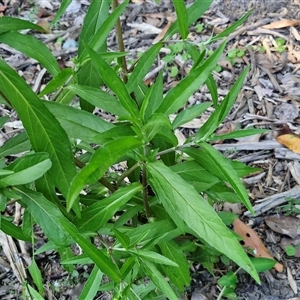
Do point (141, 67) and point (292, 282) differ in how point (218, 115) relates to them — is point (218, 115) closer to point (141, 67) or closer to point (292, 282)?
point (141, 67)

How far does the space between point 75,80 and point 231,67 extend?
1692mm

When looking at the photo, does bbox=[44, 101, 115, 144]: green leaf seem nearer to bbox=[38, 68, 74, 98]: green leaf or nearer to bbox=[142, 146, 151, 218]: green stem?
bbox=[38, 68, 74, 98]: green leaf

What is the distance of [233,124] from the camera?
2641 millimetres

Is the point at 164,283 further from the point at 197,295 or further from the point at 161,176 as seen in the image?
the point at 197,295

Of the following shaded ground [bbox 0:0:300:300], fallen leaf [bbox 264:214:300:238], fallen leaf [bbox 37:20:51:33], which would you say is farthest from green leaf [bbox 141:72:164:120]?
fallen leaf [bbox 37:20:51:33]

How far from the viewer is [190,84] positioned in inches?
44.9

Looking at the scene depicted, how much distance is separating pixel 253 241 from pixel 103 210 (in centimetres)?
104

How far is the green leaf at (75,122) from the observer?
126cm

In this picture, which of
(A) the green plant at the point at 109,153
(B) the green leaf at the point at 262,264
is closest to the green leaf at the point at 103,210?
(A) the green plant at the point at 109,153

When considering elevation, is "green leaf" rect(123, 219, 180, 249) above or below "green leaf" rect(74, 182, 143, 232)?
below

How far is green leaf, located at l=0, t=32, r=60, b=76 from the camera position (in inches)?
49.0

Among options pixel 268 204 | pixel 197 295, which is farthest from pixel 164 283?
pixel 268 204

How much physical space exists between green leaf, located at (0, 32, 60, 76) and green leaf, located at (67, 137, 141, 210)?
0.38m

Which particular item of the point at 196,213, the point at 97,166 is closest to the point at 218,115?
the point at 196,213
